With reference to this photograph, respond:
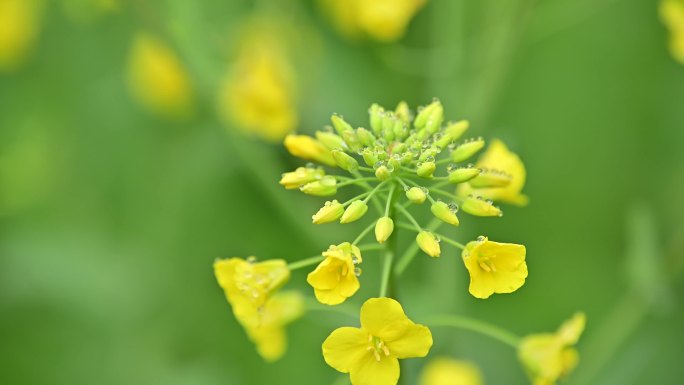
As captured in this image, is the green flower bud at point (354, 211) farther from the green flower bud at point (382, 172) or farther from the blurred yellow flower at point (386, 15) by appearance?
the blurred yellow flower at point (386, 15)

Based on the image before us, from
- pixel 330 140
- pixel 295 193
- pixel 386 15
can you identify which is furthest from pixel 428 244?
pixel 295 193

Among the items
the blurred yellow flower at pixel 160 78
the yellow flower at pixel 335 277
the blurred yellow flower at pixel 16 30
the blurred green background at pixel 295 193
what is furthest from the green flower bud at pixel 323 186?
the blurred yellow flower at pixel 16 30

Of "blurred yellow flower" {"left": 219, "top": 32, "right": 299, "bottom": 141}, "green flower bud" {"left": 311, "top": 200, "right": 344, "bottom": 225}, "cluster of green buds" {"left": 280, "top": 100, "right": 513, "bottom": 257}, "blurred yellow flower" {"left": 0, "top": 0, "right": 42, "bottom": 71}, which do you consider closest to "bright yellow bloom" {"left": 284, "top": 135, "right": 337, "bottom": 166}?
"cluster of green buds" {"left": 280, "top": 100, "right": 513, "bottom": 257}

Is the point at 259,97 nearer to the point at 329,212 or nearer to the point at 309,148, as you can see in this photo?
the point at 309,148

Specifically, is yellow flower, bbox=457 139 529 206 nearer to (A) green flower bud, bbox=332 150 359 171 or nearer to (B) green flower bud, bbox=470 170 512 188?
(B) green flower bud, bbox=470 170 512 188

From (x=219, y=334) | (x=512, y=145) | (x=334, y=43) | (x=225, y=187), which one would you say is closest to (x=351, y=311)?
(x=512, y=145)

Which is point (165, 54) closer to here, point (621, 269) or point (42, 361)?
point (42, 361)

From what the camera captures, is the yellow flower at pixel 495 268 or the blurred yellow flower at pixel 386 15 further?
the blurred yellow flower at pixel 386 15
